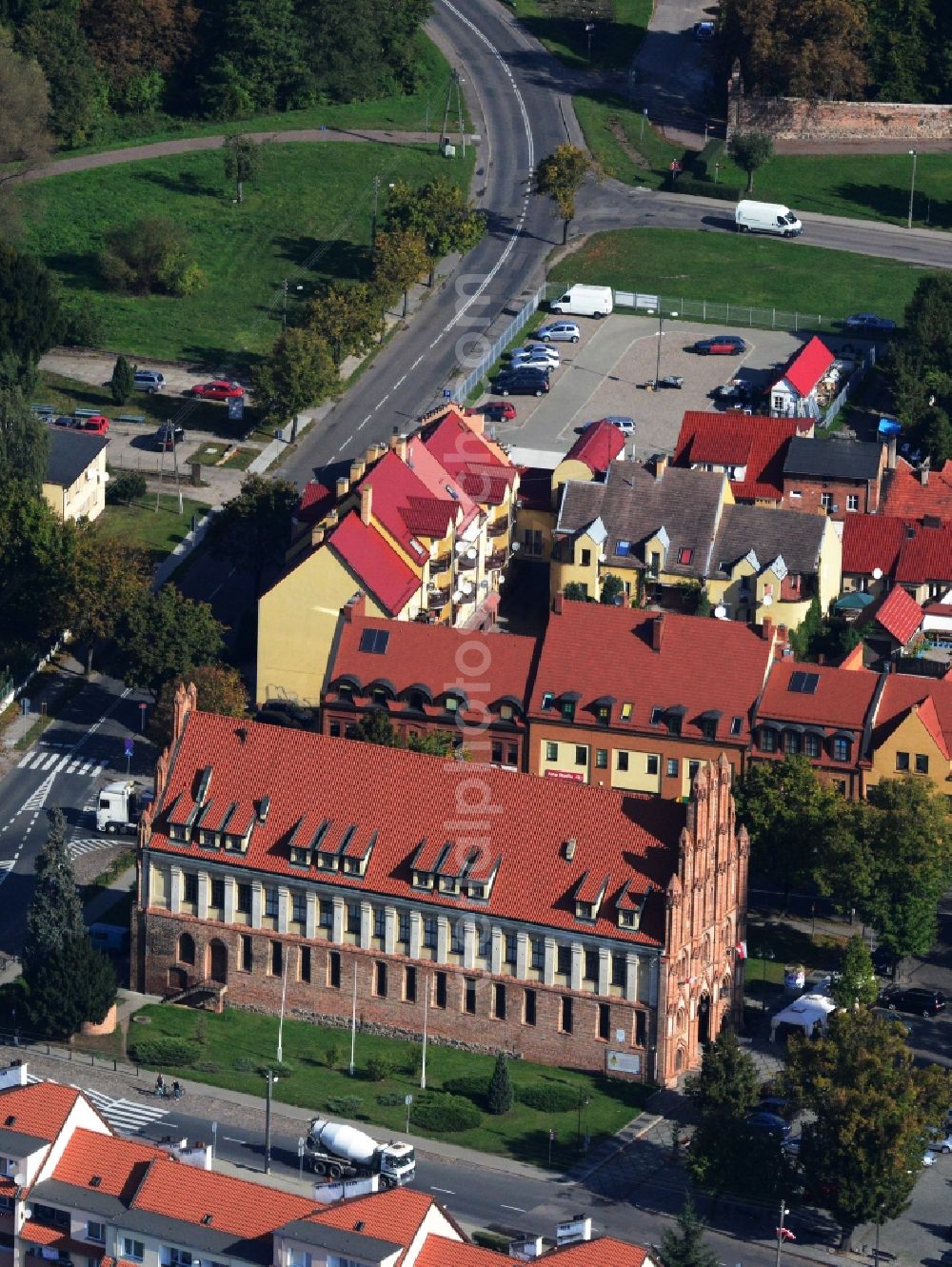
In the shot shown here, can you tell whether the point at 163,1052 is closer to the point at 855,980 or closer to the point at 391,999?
the point at 391,999

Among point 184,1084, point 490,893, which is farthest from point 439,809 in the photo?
point 184,1084

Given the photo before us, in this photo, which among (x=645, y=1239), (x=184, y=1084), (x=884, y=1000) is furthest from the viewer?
(x=884, y=1000)

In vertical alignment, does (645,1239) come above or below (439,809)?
below

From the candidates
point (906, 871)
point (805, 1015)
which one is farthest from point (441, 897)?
point (906, 871)

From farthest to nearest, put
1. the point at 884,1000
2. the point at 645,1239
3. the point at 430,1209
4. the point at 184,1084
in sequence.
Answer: the point at 884,1000 < the point at 184,1084 < the point at 645,1239 < the point at 430,1209

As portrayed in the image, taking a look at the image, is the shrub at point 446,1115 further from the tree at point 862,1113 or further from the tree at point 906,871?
the tree at point 906,871

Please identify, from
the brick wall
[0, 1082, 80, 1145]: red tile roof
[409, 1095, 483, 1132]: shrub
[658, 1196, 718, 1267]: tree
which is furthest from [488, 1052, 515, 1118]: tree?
[0, 1082, 80, 1145]: red tile roof

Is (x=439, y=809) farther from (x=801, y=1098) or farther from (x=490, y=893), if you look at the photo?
(x=801, y=1098)
